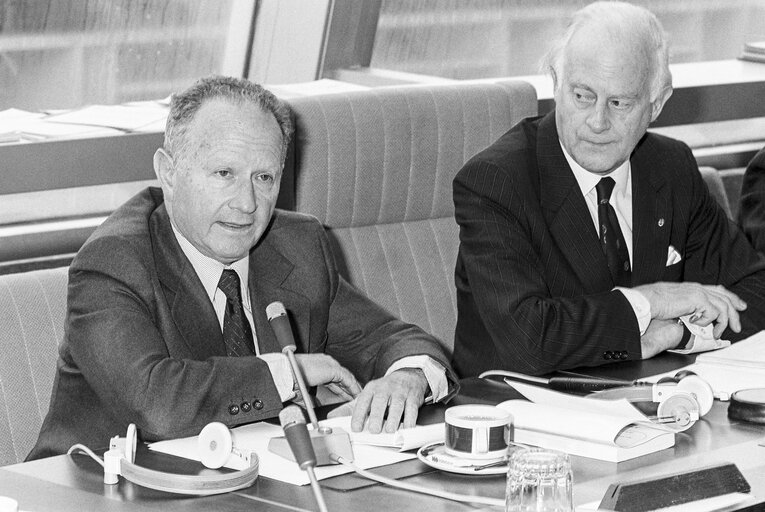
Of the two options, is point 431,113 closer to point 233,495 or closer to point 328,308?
point 328,308

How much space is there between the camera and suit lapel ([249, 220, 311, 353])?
8.63 feet

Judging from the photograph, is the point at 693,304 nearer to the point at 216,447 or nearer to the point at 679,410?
the point at 679,410

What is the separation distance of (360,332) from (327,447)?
813mm

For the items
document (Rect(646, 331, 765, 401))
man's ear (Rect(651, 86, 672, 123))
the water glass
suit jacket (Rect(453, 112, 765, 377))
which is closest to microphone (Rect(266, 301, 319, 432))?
the water glass

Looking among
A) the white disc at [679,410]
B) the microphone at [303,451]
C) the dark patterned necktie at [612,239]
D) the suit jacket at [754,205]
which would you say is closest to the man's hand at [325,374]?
the white disc at [679,410]

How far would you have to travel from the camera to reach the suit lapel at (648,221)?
123 inches

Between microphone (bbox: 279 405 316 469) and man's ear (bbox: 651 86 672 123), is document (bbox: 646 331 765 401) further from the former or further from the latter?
microphone (bbox: 279 405 316 469)

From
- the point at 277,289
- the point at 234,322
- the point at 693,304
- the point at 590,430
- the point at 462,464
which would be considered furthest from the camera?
the point at 693,304

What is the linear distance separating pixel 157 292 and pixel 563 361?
0.93 metres

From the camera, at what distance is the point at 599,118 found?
9.78ft

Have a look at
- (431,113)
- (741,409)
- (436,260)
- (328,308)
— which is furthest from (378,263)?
(741,409)

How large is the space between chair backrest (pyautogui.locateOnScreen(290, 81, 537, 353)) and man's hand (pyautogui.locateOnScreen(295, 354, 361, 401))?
3.20 ft

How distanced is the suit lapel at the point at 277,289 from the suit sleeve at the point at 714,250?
1161 millimetres

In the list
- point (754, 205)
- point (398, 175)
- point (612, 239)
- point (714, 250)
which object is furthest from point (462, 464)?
point (754, 205)
